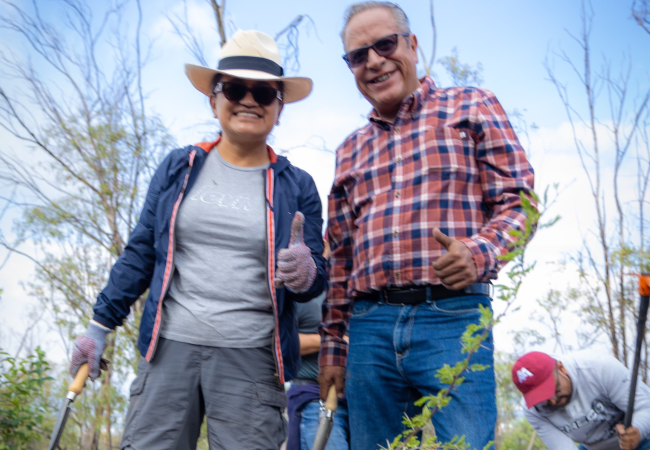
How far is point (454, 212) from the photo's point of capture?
82.4 inches

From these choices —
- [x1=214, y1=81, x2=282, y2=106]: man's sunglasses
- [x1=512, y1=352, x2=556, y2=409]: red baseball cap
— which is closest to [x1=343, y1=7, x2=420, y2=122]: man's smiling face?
[x1=214, y1=81, x2=282, y2=106]: man's sunglasses

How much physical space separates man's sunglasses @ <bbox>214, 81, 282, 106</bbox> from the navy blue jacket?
0.27 meters

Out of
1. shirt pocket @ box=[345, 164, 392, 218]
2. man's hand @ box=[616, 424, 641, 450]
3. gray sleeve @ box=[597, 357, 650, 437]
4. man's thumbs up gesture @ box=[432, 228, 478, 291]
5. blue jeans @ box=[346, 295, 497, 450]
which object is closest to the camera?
man's thumbs up gesture @ box=[432, 228, 478, 291]

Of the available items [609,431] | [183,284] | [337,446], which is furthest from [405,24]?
[609,431]

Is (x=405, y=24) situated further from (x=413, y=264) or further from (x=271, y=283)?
(x=271, y=283)

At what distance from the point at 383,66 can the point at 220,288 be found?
1.11 metres

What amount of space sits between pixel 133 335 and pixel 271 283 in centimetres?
482

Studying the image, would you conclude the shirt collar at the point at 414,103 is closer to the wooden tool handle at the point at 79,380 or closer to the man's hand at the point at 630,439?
the wooden tool handle at the point at 79,380

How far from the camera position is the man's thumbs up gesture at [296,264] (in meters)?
2.11

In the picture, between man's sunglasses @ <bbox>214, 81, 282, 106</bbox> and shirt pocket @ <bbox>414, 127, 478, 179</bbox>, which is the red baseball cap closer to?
shirt pocket @ <bbox>414, 127, 478, 179</bbox>

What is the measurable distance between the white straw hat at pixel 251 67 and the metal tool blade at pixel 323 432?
1419mm

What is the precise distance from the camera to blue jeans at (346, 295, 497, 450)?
194 centimetres

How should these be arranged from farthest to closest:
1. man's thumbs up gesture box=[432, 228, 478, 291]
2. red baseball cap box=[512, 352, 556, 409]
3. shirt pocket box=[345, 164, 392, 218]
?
red baseball cap box=[512, 352, 556, 409]
shirt pocket box=[345, 164, 392, 218]
man's thumbs up gesture box=[432, 228, 478, 291]

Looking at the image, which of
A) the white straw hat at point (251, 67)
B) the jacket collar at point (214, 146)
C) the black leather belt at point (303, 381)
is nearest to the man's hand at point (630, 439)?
the black leather belt at point (303, 381)
